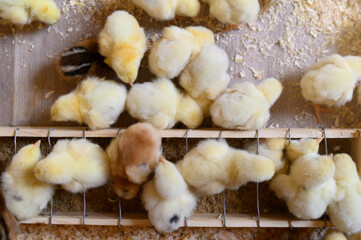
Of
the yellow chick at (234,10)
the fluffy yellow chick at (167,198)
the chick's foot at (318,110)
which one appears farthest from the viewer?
the chick's foot at (318,110)

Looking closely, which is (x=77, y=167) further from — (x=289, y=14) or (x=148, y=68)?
(x=289, y=14)

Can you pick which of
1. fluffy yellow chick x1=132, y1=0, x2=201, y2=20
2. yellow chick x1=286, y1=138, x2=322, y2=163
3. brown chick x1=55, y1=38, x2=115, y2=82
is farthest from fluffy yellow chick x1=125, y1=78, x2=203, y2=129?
yellow chick x1=286, y1=138, x2=322, y2=163

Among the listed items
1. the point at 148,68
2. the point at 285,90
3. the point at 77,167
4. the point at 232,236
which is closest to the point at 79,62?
the point at 148,68

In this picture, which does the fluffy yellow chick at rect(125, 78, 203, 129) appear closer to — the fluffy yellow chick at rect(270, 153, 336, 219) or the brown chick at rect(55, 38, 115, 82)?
the brown chick at rect(55, 38, 115, 82)

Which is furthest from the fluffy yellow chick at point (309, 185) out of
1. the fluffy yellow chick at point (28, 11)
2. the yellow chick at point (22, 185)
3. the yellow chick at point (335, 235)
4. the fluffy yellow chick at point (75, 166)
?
the fluffy yellow chick at point (28, 11)

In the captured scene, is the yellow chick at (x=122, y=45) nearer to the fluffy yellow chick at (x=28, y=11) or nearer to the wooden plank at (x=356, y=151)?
the fluffy yellow chick at (x=28, y=11)

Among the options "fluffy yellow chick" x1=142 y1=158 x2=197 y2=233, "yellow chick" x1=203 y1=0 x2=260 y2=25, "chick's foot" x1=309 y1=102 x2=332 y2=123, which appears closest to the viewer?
"fluffy yellow chick" x1=142 y1=158 x2=197 y2=233
